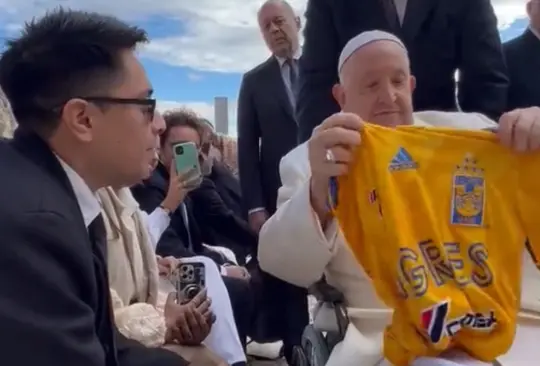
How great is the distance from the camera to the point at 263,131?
3445 millimetres

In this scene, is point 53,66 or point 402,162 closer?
point 53,66

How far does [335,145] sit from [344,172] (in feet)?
0.18

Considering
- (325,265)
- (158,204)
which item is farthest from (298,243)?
(158,204)

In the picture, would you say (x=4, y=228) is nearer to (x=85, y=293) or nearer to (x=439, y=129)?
(x=85, y=293)

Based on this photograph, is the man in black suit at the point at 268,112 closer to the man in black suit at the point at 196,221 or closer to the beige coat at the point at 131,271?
the man in black suit at the point at 196,221

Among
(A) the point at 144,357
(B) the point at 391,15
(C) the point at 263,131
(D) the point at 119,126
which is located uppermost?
(B) the point at 391,15

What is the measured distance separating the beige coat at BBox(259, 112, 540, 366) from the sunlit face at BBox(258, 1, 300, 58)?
6.10 feet

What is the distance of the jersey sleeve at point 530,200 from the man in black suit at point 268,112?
1998 mm

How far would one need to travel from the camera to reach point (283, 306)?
3059 mm

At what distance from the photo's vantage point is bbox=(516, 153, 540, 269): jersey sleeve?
51.9 inches

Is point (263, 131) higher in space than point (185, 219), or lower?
higher

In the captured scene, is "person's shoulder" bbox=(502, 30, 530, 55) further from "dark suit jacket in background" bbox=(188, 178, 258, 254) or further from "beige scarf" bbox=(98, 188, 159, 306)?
"dark suit jacket in background" bbox=(188, 178, 258, 254)

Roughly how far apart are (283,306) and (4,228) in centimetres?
216

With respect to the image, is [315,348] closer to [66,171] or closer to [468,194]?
[468,194]
